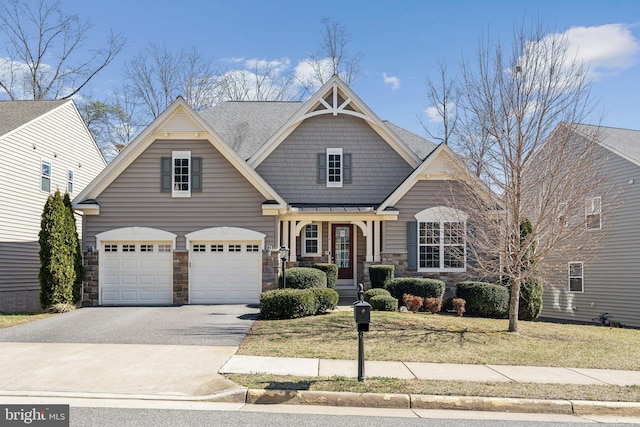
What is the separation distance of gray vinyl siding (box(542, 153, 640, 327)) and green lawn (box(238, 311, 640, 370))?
7.43 metres

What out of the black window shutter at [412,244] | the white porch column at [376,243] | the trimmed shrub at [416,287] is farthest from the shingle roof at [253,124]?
the trimmed shrub at [416,287]

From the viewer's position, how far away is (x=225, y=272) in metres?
17.7

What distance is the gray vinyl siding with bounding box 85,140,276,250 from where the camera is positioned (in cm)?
1761

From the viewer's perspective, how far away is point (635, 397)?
7805 mm

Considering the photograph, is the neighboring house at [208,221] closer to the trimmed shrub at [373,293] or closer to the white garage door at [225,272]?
the white garage door at [225,272]

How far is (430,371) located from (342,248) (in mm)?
11347

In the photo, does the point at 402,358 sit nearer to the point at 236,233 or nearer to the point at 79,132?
the point at 236,233

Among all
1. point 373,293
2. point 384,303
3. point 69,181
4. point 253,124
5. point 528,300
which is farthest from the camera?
point 69,181

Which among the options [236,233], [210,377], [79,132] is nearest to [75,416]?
[210,377]

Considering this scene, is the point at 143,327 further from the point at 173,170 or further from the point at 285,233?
the point at 285,233

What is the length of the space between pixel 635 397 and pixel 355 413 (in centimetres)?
415

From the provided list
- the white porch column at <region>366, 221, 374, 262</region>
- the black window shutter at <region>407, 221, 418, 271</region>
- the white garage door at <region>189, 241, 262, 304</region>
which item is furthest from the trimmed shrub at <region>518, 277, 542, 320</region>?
the white garage door at <region>189, 241, 262, 304</region>

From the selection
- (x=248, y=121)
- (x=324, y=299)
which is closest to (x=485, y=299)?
(x=324, y=299)

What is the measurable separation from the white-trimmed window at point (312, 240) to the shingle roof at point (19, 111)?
11.4 metres
